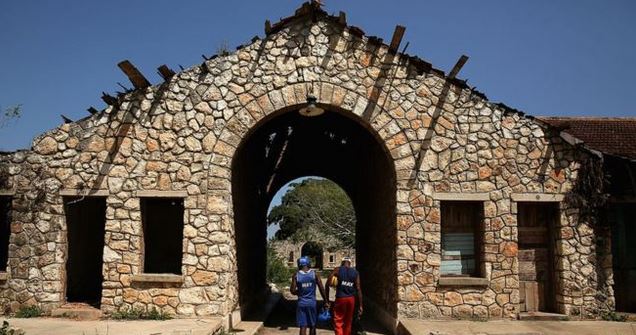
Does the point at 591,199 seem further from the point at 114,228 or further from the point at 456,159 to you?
the point at 114,228

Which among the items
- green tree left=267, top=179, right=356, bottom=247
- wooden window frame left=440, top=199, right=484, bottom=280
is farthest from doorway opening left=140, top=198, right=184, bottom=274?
green tree left=267, top=179, right=356, bottom=247

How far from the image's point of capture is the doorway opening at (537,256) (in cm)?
1029

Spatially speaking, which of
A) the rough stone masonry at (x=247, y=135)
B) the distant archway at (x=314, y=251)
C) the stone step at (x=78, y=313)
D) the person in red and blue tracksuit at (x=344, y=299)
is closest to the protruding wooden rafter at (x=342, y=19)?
the rough stone masonry at (x=247, y=135)

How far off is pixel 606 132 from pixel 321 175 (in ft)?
26.8

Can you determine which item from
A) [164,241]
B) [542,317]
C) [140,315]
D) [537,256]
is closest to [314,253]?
[164,241]

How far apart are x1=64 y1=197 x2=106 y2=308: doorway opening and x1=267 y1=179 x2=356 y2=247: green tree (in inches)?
1052

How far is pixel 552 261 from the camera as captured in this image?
10312mm

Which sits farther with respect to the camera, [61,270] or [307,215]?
[307,215]

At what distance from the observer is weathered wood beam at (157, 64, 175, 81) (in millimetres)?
9984

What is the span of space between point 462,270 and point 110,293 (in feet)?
21.3

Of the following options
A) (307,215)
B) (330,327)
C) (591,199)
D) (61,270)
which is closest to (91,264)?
(61,270)

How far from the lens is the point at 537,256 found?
10.4 metres

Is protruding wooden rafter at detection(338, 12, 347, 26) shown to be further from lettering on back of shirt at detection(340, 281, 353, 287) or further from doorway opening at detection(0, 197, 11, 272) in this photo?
doorway opening at detection(0, 197, 11, 272)

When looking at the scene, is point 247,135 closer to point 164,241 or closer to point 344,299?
point 344,299
